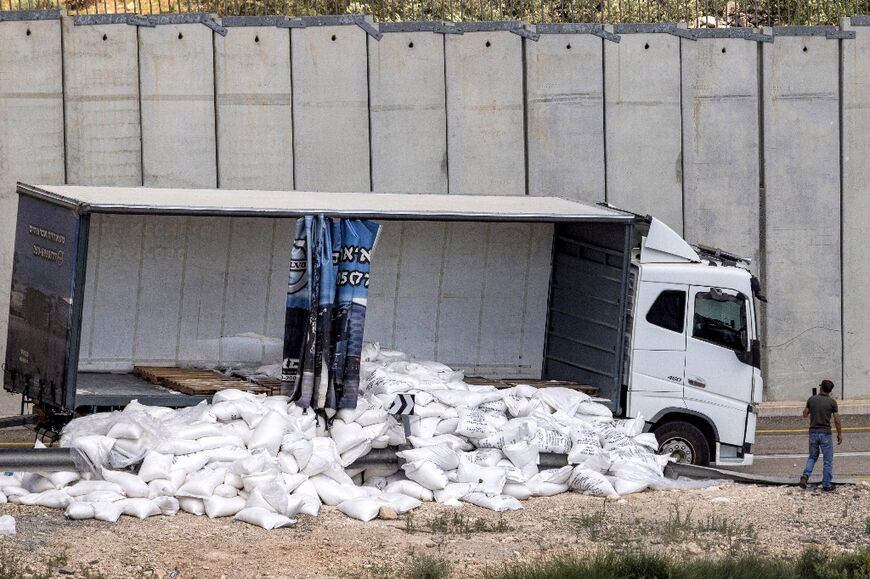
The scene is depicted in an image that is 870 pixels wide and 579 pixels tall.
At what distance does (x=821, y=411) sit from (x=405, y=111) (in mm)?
9041

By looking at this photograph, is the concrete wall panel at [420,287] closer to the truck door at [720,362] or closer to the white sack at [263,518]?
the truck door at [720,362]

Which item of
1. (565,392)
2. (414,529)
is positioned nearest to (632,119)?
(565,392)

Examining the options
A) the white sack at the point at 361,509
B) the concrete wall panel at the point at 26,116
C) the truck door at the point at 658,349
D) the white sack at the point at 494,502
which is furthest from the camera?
the concrete wall panel at the point at 26,116

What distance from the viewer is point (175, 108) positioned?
2048 centimetres

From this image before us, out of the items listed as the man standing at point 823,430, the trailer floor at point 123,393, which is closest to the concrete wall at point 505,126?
the trailer floor at point 123,393

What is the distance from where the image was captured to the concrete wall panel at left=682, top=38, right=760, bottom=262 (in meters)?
21.9

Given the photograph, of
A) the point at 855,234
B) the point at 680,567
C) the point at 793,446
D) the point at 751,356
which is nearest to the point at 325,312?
the point at 680,567

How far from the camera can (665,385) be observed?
→ 1567cm

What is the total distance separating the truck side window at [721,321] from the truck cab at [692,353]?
0.04 ft

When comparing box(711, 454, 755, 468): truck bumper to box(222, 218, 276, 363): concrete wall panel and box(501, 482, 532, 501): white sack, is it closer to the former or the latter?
box(501, 482, 532, 501): white sack

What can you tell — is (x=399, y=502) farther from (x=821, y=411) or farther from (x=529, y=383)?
(x=821, y=411)

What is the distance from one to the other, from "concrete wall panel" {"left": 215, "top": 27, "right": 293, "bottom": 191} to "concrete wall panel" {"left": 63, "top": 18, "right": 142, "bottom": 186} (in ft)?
4.18

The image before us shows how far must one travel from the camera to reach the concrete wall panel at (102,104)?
20188 mm

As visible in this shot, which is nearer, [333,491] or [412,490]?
[333,491]
